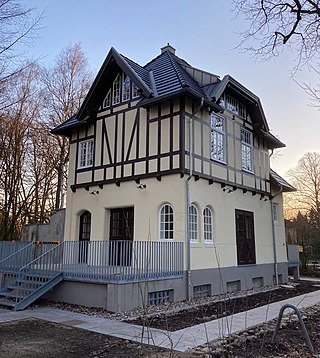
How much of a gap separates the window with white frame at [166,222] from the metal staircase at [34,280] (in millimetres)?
3310

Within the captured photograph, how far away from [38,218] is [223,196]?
46.2 feet

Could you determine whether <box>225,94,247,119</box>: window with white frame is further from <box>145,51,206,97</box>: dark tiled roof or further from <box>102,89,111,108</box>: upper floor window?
<box>102,89,111,108</box>: upper floor window

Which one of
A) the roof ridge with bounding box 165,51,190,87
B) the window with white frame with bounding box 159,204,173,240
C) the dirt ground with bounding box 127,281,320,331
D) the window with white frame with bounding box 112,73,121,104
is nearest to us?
the dirt ground with bounding box 127,281,320,331

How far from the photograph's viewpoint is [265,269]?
1596cm

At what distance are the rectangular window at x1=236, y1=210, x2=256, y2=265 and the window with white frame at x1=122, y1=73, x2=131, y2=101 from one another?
21.1 feet

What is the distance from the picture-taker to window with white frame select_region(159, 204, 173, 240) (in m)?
11.8

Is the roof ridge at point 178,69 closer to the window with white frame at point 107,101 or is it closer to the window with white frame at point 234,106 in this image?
the window with white frame at point 234,106

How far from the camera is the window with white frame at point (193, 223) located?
38.9 ft

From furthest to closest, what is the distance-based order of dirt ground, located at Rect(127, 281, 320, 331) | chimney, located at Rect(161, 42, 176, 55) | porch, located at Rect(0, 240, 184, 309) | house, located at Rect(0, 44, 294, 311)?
chimney, located at Rect(161, 42, 176, 55), house, located at Rect(0, 44, 294, 311), porch, located at Rect(0, 240, 184, 309), dirt ground, located at Rect(127, 281, 320, 331)

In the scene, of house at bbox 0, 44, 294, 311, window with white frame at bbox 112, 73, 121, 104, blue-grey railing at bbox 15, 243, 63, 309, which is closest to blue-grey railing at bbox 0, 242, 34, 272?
blue-grey railing at bbox 15, 243, 63, 309

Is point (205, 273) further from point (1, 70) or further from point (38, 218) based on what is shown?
point (38, 218)

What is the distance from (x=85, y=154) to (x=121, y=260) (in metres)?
7.06

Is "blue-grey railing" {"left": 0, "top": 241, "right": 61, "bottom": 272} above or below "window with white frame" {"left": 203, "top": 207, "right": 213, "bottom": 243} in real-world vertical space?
below

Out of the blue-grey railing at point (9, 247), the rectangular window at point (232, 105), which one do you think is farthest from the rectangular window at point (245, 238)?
the blue-grey railing at point (9, 247)
